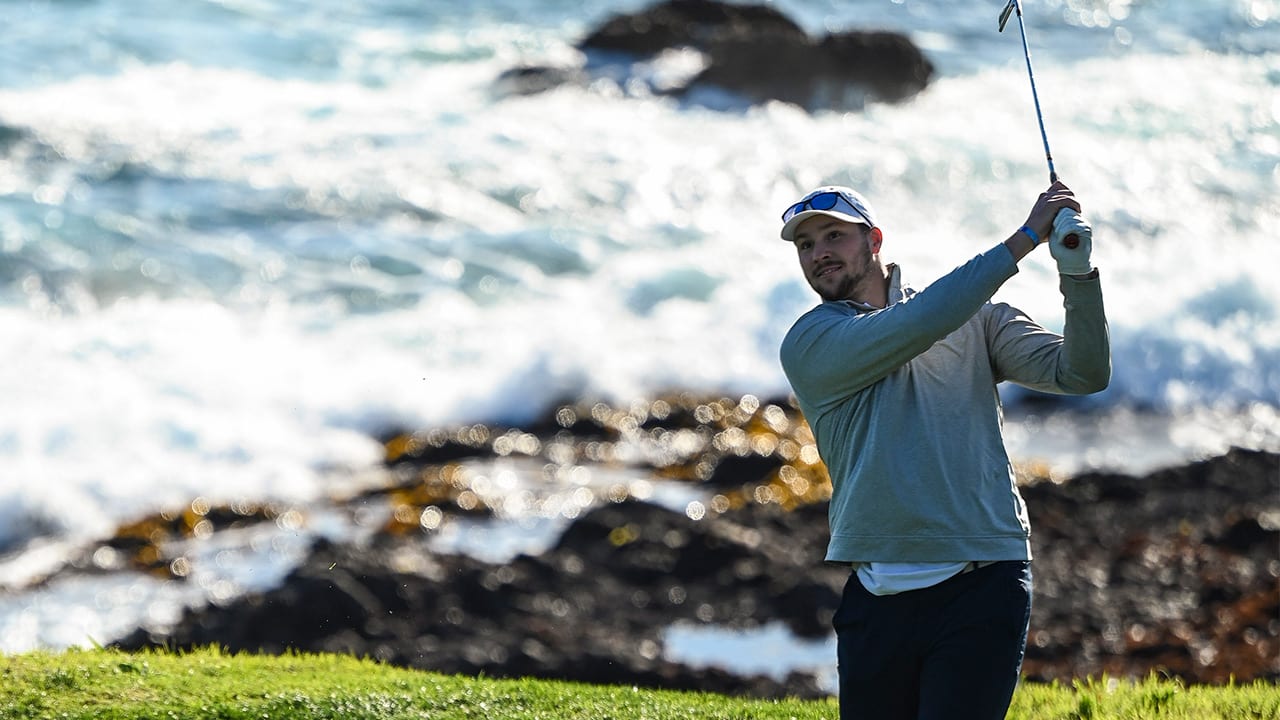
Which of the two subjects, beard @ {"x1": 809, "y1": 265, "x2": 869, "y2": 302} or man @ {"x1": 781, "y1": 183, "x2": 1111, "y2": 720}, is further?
beard @ {"x1": 809, "y1": 265, "x2": 869, "y2": 302}

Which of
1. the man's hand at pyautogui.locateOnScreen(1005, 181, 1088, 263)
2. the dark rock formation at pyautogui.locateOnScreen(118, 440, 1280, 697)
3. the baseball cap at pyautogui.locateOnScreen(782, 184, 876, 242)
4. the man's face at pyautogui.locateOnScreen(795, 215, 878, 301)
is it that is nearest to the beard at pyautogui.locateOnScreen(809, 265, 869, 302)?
the man's face at pyautogui.locateOnScreen(795, 215, 878, 301)

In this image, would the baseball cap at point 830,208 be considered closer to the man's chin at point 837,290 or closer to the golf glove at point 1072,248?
the man's chin at point 837,290

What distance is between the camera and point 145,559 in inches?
543

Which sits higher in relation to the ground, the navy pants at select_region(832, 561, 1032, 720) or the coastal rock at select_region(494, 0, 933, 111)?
the coastal rock at select_region(494, 0, 933, 111)

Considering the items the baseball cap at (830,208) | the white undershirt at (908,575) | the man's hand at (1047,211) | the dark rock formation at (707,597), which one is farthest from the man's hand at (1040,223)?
the dark rock formation at (707,597)

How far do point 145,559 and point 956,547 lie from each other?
35.8ft

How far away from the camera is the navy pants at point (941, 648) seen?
13.9 feet

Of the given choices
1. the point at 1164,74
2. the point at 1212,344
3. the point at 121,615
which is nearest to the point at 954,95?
the point at 1164,74

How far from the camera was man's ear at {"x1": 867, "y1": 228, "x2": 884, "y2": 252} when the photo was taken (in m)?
4.71

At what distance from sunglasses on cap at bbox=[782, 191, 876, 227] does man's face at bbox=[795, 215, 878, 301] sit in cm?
3

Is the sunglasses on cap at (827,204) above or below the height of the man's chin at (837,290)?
above

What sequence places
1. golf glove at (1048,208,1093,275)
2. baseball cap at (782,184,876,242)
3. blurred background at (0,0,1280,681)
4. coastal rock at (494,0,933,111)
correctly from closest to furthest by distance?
golf glove at (1048,208,1093,275)
baseball cap at (782,184,876,242)
blurred background at (0,0,1280,681)
coastal rock at (494,0,933,111)

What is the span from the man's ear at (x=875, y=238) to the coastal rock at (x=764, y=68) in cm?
3109

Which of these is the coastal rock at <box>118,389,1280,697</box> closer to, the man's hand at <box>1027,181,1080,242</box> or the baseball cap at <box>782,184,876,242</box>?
the baseball cap at <box>782,184,876,242</box>
